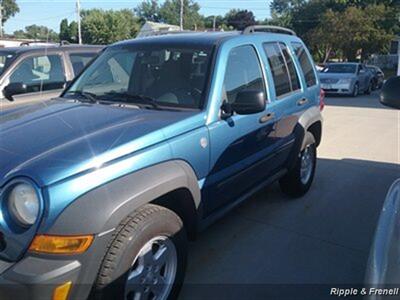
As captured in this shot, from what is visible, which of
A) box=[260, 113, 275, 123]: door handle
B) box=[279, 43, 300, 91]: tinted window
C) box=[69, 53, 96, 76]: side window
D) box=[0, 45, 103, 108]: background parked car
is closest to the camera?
box=[260, 113, 275, 123]: door handle

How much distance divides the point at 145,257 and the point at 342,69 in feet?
61.4

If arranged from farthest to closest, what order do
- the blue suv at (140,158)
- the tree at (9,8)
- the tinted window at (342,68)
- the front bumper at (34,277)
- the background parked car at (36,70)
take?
the tree at (9,8)
the tinted window at (342,68)
the background parked car at (36,70)
the blue suv at (140,158)
the front bumper at (34,277)

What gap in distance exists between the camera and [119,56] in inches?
163

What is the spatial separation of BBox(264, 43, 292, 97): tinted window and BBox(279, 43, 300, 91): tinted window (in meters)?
0.09

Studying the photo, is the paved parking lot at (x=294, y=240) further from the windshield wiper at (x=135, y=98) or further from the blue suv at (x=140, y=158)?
the windshield wiper at (x=135, y=98)

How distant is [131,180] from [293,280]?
1738mm

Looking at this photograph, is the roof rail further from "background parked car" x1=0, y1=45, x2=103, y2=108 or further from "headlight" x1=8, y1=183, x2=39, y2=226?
"headlight" x1=8, y1=183, x2=39, y2=226

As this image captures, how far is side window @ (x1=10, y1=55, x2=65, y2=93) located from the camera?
6.22 metres

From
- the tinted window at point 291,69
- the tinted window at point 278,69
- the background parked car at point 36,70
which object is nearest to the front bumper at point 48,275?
the tinted window at point 278,69

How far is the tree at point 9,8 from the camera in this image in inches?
3583

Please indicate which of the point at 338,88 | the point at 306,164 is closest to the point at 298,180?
the point at 306,164

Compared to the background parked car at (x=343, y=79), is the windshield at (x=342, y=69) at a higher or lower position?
higher

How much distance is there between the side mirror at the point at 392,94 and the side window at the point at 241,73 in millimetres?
1205

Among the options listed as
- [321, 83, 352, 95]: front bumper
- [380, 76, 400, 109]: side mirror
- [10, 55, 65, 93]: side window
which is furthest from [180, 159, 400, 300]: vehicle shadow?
[321, 83, 352, 95]: front bumper
